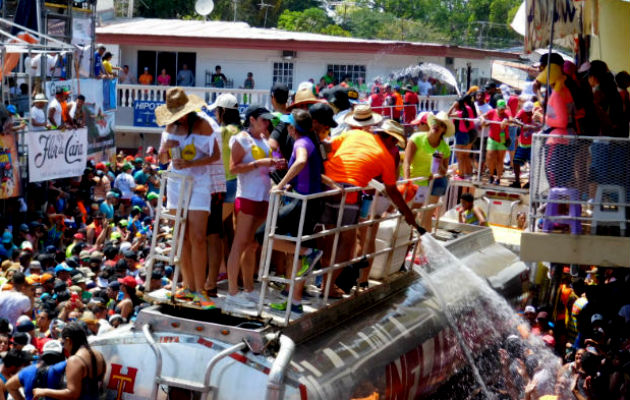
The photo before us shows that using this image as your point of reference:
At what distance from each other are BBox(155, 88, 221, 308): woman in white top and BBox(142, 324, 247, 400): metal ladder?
80cm

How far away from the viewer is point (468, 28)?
7850 centimetres

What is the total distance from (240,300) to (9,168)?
10.2 metres

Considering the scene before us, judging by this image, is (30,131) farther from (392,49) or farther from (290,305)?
(392,49)

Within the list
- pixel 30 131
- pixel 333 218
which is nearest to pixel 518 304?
pixel 333 218

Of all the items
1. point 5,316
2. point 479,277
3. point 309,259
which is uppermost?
point 309,259

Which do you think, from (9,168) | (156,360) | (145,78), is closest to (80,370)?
(156,360)

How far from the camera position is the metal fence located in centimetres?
968

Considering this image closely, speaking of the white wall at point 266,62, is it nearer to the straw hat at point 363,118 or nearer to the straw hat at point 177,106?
the straw hat at point 363,118

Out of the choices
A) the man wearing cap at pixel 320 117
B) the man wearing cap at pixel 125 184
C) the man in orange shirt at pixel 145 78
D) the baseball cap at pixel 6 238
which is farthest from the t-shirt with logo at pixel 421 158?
the man in orange shirt at pixel 145 78

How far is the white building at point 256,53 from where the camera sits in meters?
35.3

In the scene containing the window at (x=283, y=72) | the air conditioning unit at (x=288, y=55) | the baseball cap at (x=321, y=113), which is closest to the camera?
the baseball cap at (x=321, y=113)

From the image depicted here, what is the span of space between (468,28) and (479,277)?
225 ft

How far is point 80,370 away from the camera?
793 centimetres

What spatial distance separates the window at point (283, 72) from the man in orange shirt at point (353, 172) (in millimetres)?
27633
